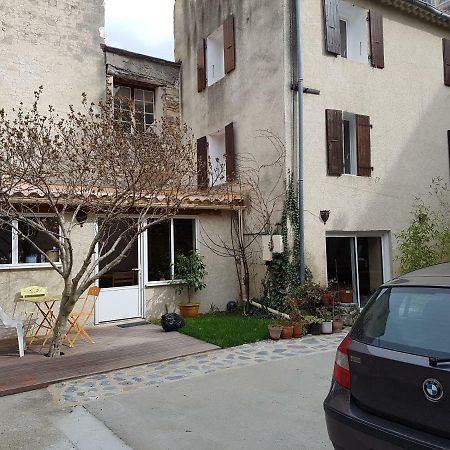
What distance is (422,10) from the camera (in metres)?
11.8

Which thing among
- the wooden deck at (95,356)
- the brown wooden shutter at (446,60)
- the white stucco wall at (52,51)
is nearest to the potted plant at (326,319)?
the wooden deck at (95,356)

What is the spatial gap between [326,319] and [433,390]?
657 cm

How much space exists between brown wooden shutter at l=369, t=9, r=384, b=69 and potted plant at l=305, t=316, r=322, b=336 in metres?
6.83

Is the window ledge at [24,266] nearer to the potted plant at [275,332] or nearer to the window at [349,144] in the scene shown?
the potted plant at [275,332]

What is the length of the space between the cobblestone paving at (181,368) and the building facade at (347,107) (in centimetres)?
273

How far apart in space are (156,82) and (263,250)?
712cm

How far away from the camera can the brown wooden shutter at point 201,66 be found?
43.3 feet

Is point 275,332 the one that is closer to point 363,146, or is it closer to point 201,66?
point 363,146

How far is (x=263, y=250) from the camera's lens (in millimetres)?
10211

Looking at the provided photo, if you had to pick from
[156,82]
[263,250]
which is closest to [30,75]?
[156,82]

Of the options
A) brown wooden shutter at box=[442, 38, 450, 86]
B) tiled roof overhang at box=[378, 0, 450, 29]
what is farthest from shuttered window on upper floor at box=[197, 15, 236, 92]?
brown wooden shutter at box=[442, 38, 450, 86]

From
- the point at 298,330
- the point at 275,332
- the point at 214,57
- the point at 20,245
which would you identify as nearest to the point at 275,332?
the point at 275,332

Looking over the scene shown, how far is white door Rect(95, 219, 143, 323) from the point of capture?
957cm

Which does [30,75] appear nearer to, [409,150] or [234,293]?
[234,293]
